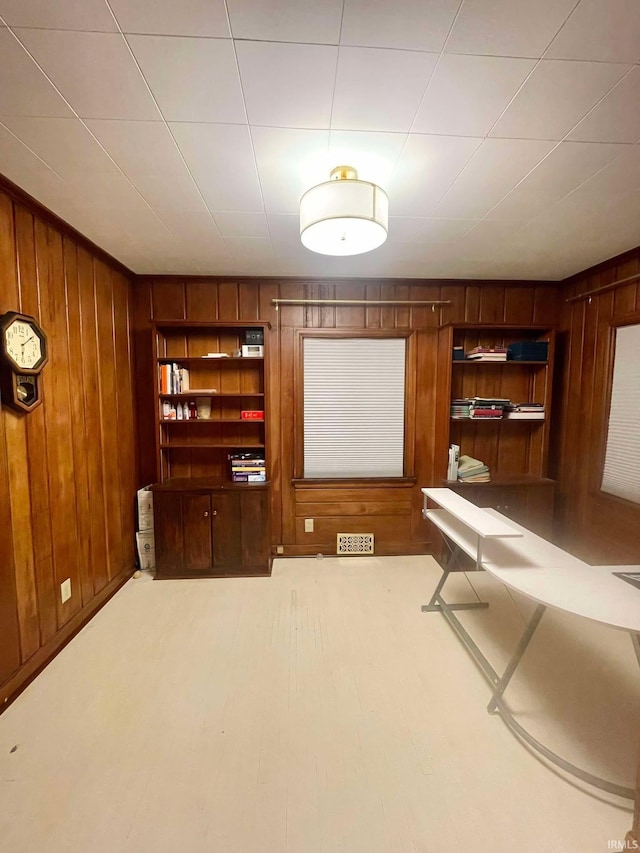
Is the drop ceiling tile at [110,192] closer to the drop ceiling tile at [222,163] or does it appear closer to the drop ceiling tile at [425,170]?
the drop ceiling tile at [222,163]

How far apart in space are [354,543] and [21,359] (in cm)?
274

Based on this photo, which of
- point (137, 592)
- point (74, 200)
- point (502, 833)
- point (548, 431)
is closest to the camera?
point (502, 833)

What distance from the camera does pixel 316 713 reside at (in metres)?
1.66

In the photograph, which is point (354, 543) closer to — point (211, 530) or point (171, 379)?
point (211, 530)

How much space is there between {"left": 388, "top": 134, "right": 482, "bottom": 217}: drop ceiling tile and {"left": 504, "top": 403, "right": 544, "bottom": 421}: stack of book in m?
1.93

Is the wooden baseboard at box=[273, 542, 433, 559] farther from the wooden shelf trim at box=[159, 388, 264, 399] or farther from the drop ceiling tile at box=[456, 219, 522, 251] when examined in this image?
the drop ceiling tile at box=[456, 219, 522, 251]

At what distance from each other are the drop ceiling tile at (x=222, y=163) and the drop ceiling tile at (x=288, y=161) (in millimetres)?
48

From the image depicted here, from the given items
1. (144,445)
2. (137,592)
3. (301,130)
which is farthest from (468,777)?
(144,445)

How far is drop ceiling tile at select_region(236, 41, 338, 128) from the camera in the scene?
3.51 ft

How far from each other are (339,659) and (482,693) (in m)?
0.73

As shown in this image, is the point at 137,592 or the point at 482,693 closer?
the point at 482,693

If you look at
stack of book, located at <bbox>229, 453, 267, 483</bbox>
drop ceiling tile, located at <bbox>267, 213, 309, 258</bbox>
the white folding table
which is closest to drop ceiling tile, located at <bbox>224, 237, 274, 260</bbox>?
drop ceiling tile, located at <bbox>267, 213, 309, 258</bbox>

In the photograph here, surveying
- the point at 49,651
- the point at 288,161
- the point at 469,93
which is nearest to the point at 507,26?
the point at 469,93

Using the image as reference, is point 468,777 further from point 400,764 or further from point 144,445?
point 144,445
